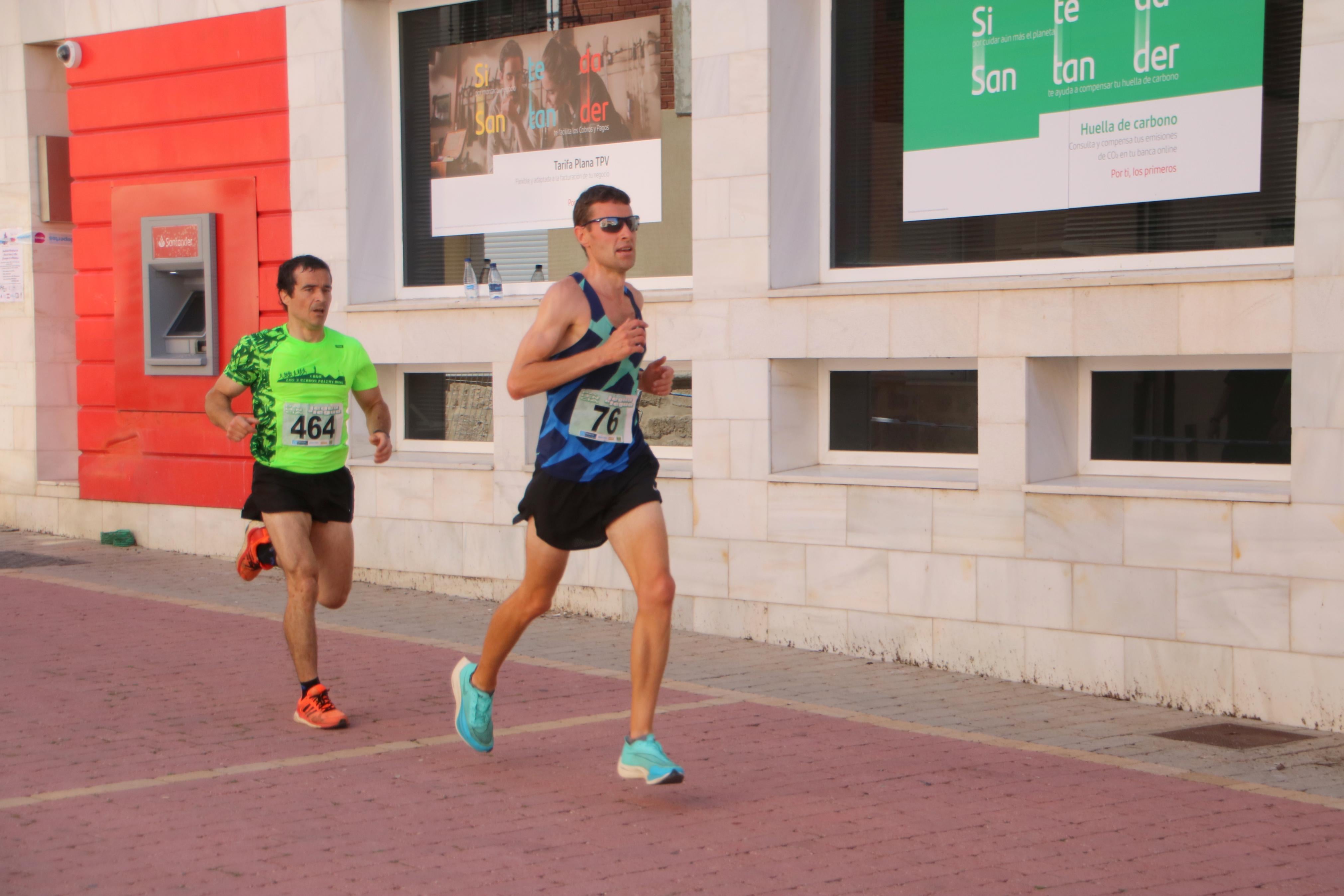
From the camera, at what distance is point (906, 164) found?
28.7 ft

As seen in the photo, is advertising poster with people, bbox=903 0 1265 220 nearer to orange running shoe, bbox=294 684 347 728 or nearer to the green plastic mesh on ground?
orange running shoe, bbox=294 684 347 728

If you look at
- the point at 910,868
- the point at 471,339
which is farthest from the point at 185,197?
the point at 910,868

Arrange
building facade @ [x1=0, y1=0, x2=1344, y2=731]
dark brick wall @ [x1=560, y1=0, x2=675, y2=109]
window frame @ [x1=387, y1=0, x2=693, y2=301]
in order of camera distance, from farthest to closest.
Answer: window frame @ [x1=387, y1=0, x2=693, y2=301]
dark brick wall @ [x1=560, y1=0, x2=675, y2=109]
building facade @ [x1=0, y1=0, x2=1344, y2=731]

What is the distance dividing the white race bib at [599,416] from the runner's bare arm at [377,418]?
181cm

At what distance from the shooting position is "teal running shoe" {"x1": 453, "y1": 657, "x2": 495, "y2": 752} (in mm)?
5824

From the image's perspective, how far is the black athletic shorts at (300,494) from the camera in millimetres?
6734

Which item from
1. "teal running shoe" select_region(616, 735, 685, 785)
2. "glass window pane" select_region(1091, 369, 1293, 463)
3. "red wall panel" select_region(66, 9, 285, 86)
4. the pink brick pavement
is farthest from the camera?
"red wall panel" select_region(66, 9, 285, 86)

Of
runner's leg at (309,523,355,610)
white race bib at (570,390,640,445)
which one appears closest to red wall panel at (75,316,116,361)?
runner's leg at (309,523,355,610)

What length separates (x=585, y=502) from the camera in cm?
557

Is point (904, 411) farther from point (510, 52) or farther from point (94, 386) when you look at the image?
point (94, 386)

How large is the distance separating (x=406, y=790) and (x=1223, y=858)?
2792 mm

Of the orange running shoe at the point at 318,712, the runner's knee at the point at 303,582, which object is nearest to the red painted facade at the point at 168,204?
the runner's knee at the point at 303,582

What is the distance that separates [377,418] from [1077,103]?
396 centimetres

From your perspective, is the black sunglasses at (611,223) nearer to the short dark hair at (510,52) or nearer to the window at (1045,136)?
the window at (1045,136)
